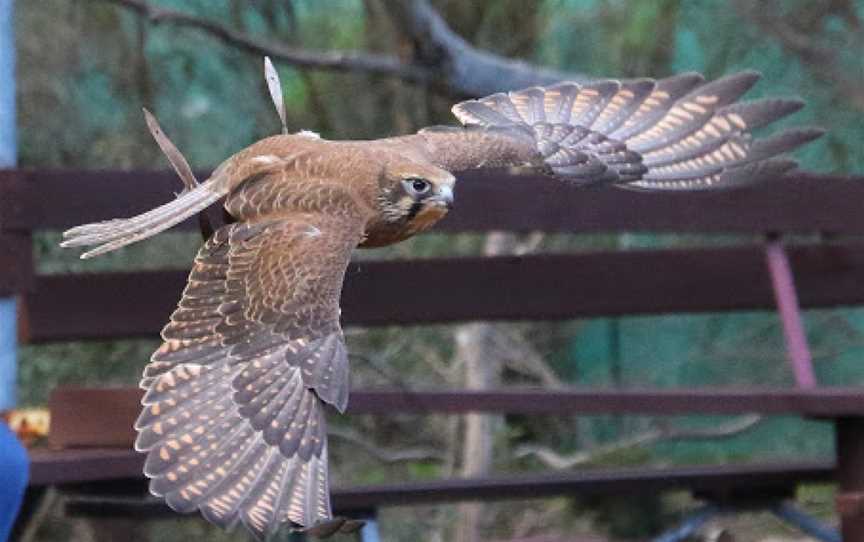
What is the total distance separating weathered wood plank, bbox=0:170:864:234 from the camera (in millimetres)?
6461

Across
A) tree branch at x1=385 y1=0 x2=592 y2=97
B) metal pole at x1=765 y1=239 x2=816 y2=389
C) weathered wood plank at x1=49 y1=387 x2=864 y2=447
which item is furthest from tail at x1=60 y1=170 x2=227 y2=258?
tree branch at x1=385 y1=0 x2=592 y2=97

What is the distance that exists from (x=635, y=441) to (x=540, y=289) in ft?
8.84

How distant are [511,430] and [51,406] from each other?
4.43 meters

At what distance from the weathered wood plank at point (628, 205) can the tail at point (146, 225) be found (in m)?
0.95

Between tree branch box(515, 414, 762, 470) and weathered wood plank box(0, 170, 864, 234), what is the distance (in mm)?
2807

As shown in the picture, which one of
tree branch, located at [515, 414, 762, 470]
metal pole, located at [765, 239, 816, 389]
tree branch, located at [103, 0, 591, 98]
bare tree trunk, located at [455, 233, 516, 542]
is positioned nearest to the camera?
metal pole, located at [765, 239, 816, 389]

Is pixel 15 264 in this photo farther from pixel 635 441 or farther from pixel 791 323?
pixel 635 441

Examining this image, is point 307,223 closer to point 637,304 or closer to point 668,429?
point 637,304

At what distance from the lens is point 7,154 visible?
6195 millimetres

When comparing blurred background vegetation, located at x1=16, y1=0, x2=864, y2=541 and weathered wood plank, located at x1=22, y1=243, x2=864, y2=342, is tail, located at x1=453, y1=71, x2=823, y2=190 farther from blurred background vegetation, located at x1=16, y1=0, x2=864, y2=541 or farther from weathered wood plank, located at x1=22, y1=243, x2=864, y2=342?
blurred background vegetation, located at x1=16, y1=0, x2=864, y2=541

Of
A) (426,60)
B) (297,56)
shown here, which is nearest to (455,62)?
(426,60)

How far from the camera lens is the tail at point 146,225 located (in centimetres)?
484

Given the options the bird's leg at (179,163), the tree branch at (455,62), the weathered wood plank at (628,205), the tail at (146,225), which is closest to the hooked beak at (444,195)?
the tail at (146,225)

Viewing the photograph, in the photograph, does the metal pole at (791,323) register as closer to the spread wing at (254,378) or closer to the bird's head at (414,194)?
the bird's head at (414,194)
